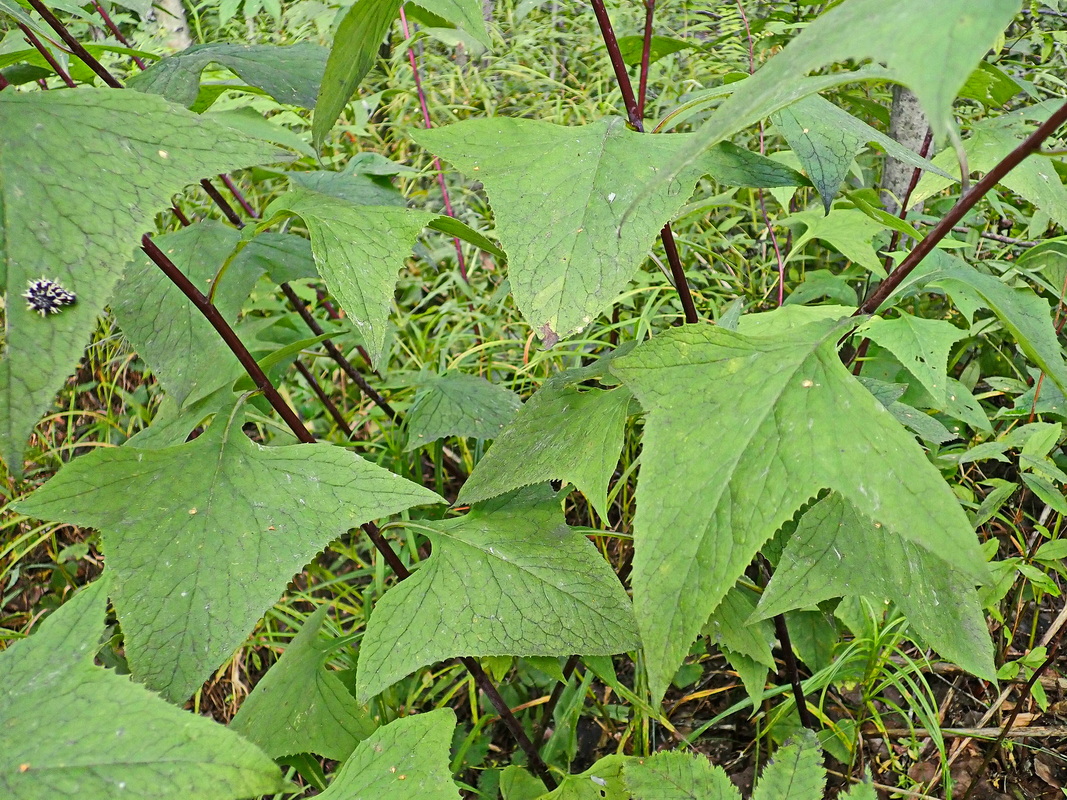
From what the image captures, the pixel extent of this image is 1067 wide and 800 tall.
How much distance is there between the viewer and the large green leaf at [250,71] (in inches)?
41.1

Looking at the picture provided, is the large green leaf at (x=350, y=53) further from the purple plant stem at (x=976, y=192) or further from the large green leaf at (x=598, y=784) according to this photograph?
the large green leaf at (x=598, y=784)

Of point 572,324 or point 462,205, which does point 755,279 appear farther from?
point 572,324

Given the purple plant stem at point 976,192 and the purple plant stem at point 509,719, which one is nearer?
the purple plant stem at point 976,192

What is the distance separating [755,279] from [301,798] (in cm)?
172

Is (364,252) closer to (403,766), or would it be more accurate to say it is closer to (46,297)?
(46,297)

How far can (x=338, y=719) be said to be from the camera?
1054 mm

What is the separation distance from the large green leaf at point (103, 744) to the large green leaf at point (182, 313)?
391 millimetres

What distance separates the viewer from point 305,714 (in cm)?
105

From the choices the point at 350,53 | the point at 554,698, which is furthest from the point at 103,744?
the point at 554,698

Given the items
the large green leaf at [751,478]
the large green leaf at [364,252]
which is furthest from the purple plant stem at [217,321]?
the large green leaf at [751,478]

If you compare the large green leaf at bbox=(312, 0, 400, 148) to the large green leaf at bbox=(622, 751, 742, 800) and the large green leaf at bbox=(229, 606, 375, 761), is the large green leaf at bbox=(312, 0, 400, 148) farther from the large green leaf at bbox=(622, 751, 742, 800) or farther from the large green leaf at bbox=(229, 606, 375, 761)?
the large green leaf at bbox=(622, 751, 742, 800)

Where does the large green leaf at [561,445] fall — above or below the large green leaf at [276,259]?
below

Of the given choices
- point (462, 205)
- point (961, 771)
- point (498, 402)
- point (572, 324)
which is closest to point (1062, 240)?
point (961, 771)

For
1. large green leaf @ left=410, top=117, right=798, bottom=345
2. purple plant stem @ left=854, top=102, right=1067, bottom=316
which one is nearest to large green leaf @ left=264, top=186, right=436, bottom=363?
large green leaf @ left=410, top=117, right=798, bottom=345
